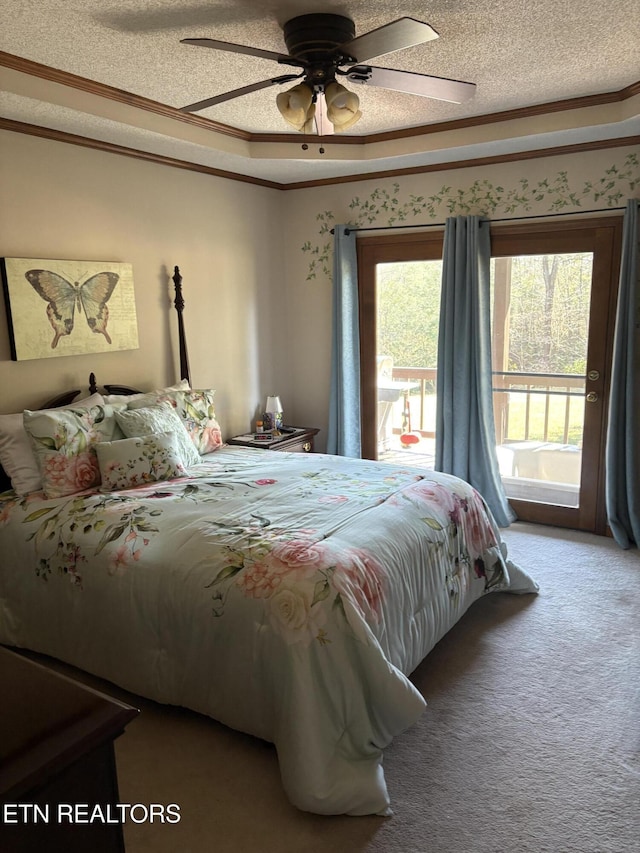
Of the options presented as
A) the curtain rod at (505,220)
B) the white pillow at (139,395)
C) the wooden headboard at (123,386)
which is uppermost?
the curtain rod at (505,220)

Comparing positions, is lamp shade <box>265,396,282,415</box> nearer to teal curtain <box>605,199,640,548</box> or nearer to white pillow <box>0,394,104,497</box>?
white pillow <box>0,394,104,497</box>

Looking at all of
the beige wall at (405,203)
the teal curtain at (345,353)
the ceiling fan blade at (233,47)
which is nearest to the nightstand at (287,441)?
the teal curtain at (345,353)

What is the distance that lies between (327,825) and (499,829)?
54 cm

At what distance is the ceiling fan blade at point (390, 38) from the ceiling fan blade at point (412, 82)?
0.38 feet

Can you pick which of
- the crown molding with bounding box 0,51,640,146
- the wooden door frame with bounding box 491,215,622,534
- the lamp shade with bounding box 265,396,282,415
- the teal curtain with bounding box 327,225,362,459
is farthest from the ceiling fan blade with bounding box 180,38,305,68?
the lamp shade with bounding box 265,396,282,415

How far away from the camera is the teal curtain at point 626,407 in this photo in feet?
12.2

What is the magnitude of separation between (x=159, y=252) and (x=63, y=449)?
5.27ft

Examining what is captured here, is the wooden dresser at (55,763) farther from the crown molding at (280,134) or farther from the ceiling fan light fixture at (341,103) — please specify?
the crown molding at (280,134)

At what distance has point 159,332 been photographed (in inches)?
159

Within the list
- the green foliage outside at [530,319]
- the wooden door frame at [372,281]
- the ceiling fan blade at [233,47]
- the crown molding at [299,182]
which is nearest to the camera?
the ceiling fan blade at [233,47]

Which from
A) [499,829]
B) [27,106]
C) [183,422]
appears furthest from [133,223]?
[499,829]

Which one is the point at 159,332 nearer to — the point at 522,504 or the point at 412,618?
the point at 412,618

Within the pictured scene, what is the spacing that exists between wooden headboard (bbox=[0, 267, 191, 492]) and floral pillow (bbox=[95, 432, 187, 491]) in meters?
0.47

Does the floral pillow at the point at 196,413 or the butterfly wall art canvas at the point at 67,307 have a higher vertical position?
the butterfly wall art canvas at the point at 67,307
